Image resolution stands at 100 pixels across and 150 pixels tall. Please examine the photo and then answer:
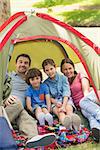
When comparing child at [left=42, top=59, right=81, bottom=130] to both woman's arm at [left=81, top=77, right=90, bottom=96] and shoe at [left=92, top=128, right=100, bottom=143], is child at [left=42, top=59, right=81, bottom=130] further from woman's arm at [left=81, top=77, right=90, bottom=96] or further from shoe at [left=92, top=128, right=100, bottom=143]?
shoe at [left=92, top=128, right=100, bottom=143]

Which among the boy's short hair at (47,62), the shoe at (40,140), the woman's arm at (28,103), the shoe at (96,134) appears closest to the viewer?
the shoe at (40,140)

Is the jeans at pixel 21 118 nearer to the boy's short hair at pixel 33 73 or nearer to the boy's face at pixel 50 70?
the boy's short hair at pixel 33 73

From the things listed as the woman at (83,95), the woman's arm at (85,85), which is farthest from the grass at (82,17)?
the woman's arm at (85,85)

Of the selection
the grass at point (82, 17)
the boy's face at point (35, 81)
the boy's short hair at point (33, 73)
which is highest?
the grass at point (82, 17)

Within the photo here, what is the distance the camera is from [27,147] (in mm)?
3377

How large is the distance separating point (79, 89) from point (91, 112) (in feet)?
1.53

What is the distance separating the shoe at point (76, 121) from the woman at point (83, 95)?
0.13 meters

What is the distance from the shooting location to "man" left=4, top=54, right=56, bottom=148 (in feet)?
10.9

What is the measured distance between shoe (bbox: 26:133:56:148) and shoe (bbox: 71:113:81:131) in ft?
1.42

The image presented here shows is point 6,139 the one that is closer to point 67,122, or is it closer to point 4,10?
point 67,122

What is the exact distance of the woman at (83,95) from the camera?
3.86 metres

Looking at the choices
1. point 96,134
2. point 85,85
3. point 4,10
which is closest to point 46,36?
point 85,85

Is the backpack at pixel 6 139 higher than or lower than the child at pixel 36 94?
lower

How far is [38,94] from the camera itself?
421 centimetres
